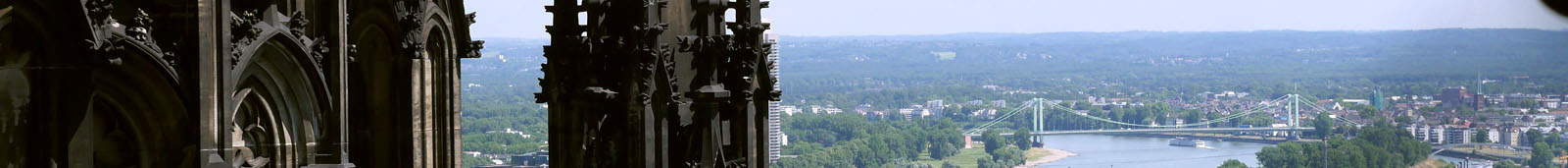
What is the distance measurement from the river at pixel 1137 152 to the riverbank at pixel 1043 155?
2.41 feet

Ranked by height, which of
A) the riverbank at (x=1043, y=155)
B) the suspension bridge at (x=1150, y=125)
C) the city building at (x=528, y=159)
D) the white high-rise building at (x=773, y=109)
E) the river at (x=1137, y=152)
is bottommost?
the riverbank at (x=1043, y=155)

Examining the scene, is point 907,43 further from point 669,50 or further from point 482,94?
point 669,50

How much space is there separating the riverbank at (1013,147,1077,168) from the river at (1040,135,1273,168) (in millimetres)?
736

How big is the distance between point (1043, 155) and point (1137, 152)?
11174 mm

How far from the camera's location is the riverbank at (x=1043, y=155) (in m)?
142

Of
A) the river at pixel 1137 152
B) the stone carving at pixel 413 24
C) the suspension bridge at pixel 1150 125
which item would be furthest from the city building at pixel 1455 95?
the river at pixel 1137 152

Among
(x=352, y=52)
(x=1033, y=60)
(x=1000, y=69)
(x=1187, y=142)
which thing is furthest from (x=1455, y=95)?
(x=1000, y=69)

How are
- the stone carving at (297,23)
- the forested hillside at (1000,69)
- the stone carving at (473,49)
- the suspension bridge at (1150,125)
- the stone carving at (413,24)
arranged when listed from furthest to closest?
the suspension bridge at (1150,125), the forested hillside at (1000,69), the stone carving at (473,49), the stone carving at (413,24), the stone carving at (297,23)

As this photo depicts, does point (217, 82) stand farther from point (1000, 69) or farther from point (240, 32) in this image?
point (1000, 69)

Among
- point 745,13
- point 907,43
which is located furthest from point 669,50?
point 907,43

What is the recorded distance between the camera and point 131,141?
1128 cm

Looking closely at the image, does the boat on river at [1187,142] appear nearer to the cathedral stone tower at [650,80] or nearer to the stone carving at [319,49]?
the stone carving at [319,49]

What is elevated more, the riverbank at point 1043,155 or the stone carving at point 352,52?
the stone carving at point 352,52

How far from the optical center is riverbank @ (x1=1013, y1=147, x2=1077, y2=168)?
141750 mm
